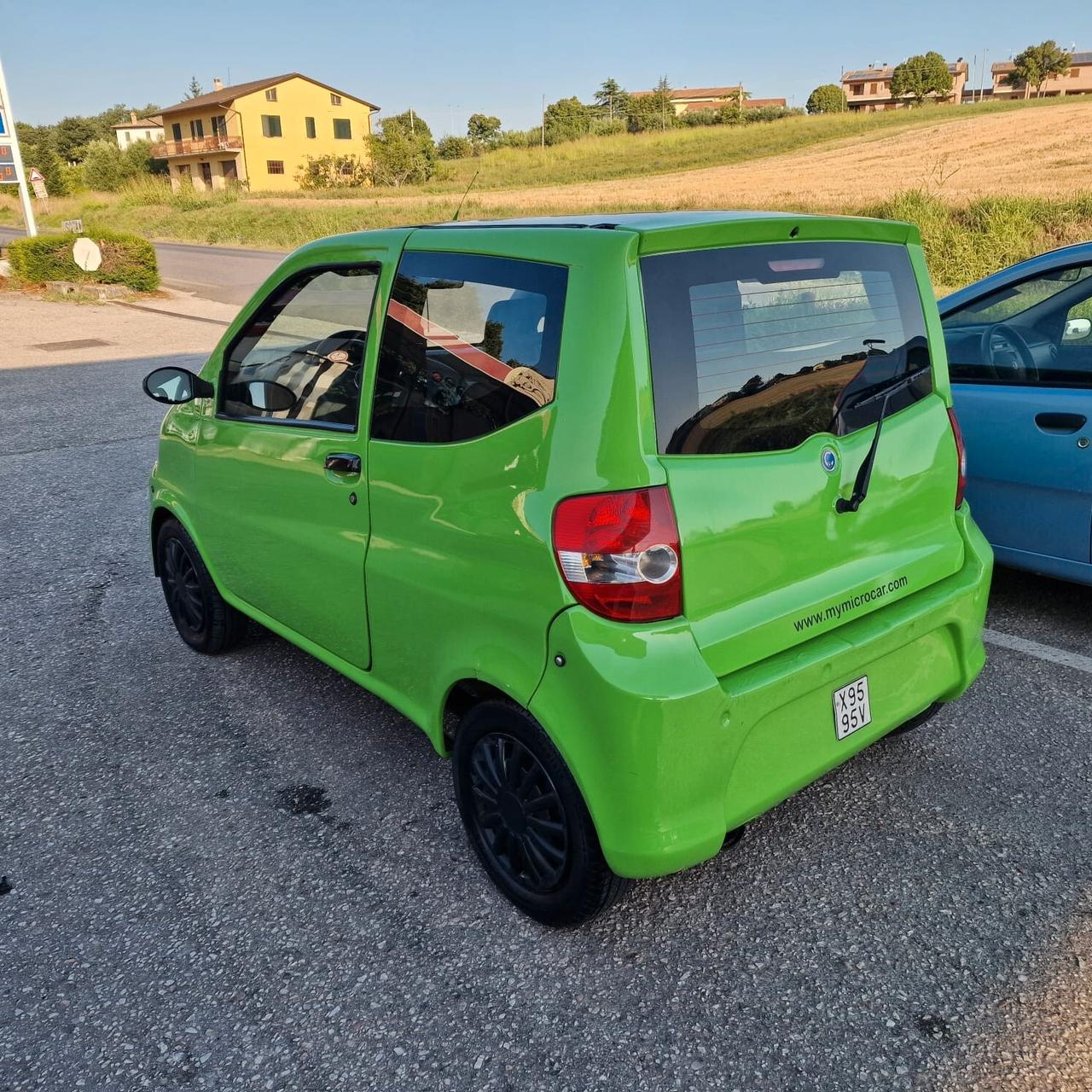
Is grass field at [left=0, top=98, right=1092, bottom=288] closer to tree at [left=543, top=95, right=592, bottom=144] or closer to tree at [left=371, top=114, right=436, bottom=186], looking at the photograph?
tree at [left=371, top=114, right=436, bottom=186]

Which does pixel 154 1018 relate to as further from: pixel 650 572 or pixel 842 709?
pixel 842 709

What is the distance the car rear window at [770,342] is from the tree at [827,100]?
358 ft

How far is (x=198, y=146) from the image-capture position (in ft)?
243

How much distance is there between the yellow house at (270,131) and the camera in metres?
69.6

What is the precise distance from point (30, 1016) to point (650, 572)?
1.80m

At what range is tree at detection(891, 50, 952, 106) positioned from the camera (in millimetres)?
89062

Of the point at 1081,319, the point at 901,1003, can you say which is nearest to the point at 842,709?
the point at 901,1003

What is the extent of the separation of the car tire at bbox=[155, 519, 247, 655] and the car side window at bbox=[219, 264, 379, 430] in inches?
30.4

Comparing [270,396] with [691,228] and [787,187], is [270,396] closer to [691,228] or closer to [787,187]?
[691,228]

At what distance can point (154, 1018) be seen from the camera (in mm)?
2283

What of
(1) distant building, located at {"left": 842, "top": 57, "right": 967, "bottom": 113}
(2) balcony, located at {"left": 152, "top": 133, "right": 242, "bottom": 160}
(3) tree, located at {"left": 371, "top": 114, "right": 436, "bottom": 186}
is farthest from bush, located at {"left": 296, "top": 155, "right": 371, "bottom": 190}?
(1) distant building, located at {"left": 842, "top": 57, "right": 967, "bottom": 113}

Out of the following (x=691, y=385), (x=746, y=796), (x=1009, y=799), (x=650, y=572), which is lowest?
(x=1009, y=799)

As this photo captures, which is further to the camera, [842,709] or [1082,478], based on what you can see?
[1082,478]

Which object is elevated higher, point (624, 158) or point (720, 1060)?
point (624, 158)
